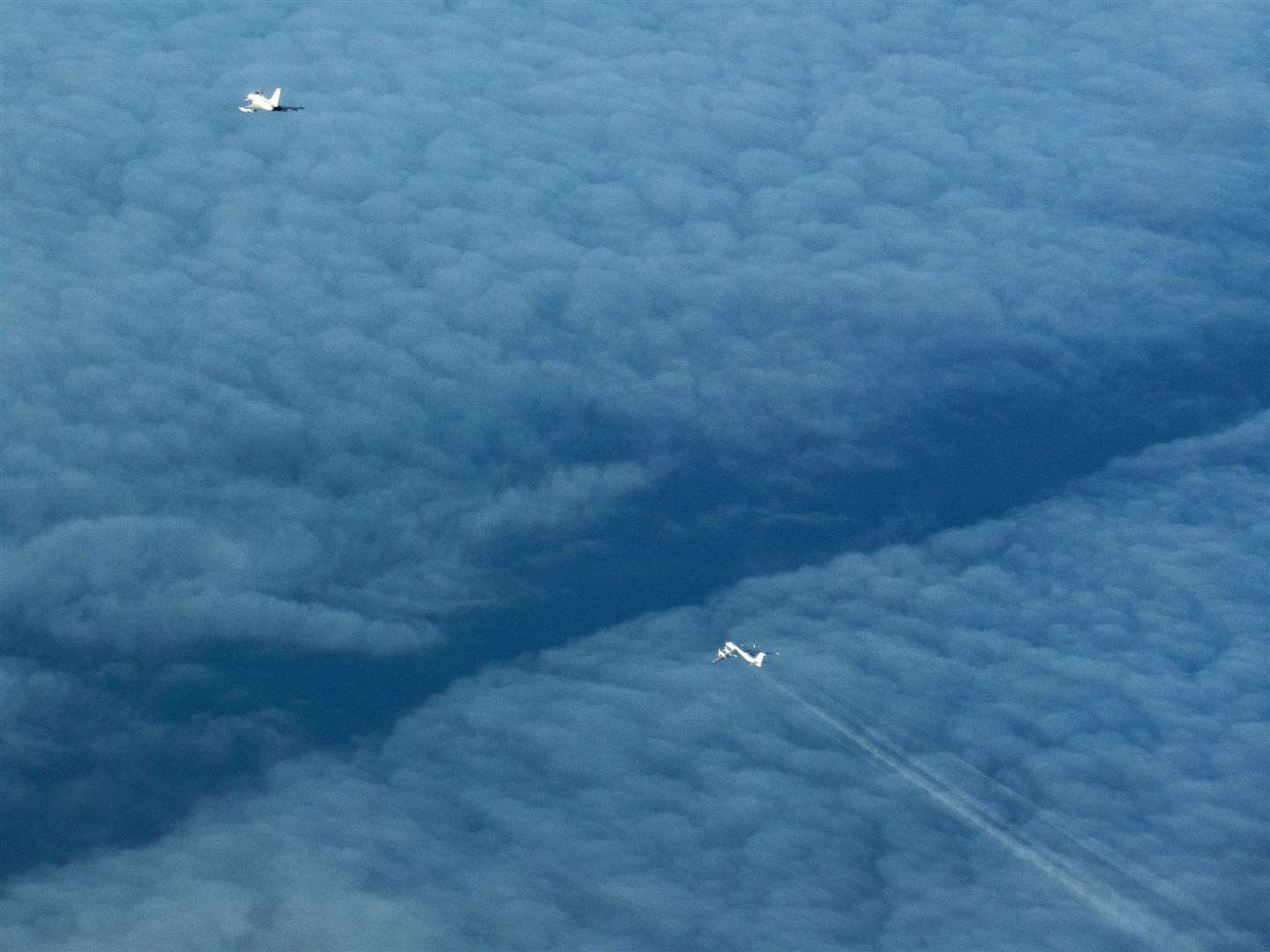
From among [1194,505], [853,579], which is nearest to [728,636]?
[853,579]

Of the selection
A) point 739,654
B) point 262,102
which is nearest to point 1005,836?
point 739,654

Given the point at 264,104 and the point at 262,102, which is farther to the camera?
the point at 264,104

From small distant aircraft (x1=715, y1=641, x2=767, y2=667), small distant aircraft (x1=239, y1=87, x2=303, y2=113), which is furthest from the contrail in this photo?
small distant aircraft (x1=239, y1=87, x2=303, y2=113)

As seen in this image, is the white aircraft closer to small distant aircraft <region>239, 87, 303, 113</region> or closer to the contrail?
small distant aircraft <region>239, 87, 303, 113</region>

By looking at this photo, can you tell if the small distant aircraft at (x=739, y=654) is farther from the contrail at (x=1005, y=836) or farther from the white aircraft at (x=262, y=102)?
the white aircraft at (x=262, y=102)

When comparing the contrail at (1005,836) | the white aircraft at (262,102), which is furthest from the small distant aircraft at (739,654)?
the white aircraft at (262,102)

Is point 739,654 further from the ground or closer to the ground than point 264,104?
closer to the ground

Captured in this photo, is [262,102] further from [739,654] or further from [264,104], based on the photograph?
[739,654]

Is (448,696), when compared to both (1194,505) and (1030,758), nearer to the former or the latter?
(1030,758)
